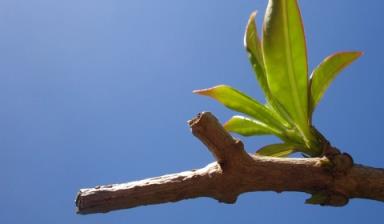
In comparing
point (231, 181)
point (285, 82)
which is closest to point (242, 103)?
point (285, 82)

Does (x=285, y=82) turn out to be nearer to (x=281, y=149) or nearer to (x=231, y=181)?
(x=281, y=149)

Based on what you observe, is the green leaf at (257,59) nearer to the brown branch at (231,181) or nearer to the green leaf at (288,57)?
the green leaf at (288,57)

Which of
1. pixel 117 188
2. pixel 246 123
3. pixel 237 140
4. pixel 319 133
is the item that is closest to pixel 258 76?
pixel 246 123

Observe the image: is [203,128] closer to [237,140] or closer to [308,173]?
[237,140]

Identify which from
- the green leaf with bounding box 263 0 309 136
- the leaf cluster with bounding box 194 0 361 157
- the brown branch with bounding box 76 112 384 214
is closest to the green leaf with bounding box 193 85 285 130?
the leaf cluster with bounding box 194 0 361 157

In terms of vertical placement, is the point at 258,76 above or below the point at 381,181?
above

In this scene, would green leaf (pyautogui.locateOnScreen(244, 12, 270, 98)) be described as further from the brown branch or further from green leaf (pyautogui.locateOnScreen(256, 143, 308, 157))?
→ the brown branch

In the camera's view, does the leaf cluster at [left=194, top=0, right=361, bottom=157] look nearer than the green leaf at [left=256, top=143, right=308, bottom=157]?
Yes
